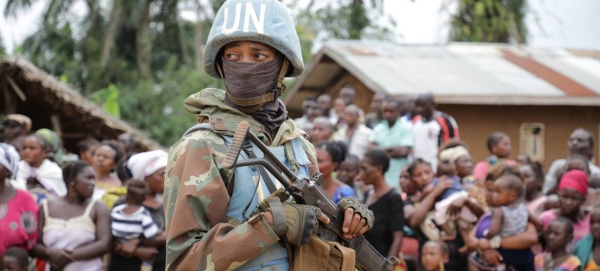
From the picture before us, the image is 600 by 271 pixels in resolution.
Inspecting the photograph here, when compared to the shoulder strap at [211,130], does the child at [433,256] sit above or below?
below

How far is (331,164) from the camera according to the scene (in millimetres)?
7234

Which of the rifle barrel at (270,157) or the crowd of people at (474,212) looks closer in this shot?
the rifle barrel at (270,157)

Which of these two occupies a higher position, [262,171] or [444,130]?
[262,171]

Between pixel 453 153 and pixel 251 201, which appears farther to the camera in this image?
pixel 453 153

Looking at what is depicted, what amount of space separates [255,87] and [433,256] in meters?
3.68

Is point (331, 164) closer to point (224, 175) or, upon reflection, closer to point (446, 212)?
point (446, 212)

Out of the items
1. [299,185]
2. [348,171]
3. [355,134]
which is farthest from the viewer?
[355,134]

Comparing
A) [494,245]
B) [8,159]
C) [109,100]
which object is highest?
[8,159]

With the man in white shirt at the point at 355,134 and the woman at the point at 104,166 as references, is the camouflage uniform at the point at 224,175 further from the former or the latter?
the man in white shirt at the point at 355,134

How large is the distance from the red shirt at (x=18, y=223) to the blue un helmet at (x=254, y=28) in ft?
11.6

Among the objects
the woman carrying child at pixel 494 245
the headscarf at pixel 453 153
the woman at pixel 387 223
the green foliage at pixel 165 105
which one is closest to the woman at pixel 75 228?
the woman at pixel 387 223

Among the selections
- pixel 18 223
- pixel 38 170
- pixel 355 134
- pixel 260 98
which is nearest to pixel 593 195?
pixel 355 134

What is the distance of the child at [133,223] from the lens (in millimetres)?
6414

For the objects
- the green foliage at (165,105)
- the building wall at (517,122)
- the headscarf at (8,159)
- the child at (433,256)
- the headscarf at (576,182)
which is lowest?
the green foliage at (165,105)
